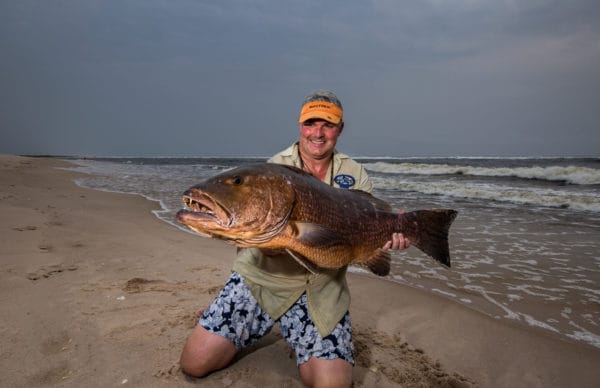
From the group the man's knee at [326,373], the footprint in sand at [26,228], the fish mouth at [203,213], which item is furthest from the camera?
the footprint in sand at [26,228]

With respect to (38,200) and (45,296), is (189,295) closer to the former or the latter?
(45,296)

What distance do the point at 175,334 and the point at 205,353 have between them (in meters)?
0.67

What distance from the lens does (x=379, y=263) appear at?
280 cm

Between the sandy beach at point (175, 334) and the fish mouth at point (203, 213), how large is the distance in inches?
57.5

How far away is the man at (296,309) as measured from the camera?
2.76 meters

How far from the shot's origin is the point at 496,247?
695cm

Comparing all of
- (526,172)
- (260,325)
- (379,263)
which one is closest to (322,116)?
(379,263)

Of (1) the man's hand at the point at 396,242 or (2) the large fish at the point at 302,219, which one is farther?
(1) the man's hand at the point at 396,242

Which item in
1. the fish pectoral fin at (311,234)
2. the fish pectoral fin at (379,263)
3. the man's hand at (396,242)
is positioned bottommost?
the fish pectoral fin at (379,263)

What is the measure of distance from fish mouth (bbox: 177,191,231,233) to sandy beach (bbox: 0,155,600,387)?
4.79 ft

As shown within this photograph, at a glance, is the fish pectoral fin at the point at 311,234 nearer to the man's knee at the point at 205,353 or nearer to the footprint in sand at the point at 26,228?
the man's knee at the point at 205,353

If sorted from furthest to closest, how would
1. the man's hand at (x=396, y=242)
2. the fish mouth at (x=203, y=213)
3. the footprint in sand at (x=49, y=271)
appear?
1. the footprint in sand at (x=49, y=271)
2. the man's hand at (x=396, y=242)
3. the fish mouth at (x=203, y=213)

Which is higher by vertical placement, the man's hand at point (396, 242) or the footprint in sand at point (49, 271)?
the man's hand at point (396, 242)

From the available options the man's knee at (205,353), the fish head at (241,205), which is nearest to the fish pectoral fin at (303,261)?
the fish head at (241,205)
